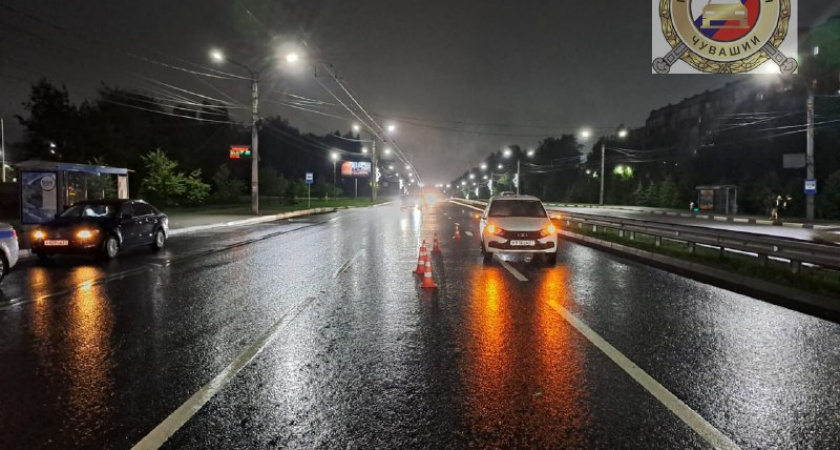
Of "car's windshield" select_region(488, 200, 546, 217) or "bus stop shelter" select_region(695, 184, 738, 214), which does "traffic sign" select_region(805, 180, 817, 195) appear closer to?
"bus stop shelter" select_region(695, 184, 738, 214)

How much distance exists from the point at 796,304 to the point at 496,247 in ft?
19.5

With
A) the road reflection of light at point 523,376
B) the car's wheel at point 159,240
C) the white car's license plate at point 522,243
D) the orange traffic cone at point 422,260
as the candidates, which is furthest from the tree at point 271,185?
the road reflection of light at point 523,376

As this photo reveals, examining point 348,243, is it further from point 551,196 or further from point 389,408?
point 551,196

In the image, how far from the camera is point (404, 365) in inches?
202

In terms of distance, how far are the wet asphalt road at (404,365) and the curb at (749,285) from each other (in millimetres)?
588

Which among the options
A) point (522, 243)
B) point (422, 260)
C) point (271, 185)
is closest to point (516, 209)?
point (522, 243)

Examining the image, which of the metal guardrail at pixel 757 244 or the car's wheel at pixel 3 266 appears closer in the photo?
the metal guardrail at pixel 757 244

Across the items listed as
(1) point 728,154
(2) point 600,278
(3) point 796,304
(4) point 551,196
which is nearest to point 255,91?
(2) point 600,278

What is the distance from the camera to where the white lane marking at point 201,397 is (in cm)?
354

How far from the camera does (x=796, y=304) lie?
8.17 m

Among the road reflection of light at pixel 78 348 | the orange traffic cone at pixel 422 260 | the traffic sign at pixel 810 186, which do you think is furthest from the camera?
the traffic sign at pixel 810 186

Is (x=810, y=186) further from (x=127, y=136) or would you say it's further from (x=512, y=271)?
(x=127, y=136)

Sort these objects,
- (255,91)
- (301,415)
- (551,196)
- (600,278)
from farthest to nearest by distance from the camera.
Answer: (551,196)
(255,91)
(600,278)
(301,415)

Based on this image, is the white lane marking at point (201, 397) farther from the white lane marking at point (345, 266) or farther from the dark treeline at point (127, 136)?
the dark treeline at point (127, 136)
